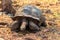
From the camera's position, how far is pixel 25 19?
4852mm

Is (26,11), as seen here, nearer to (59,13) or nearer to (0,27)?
(0,27)

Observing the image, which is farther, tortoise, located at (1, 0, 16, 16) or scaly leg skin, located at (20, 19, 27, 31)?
tortoise, located at (1, 0, 16, 16)

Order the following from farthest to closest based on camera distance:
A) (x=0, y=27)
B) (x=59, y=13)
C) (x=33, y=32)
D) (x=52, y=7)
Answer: (x=52, y=7), (x=59, y=13), (x=0, y=27), (x=33, y=32)

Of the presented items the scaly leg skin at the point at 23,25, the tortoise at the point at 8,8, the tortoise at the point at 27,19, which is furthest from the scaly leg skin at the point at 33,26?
the tortoise at the point at 8,8

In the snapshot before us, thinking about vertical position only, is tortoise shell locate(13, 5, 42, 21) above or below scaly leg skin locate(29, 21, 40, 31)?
above

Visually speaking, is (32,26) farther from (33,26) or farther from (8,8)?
(8,8)

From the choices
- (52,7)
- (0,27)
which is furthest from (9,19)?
(52,7)

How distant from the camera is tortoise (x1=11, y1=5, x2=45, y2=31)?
477 centimetres

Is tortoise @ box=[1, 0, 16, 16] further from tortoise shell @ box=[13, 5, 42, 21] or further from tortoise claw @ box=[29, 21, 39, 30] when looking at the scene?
tortoise claw @ box=[29, 21, 39, 30]

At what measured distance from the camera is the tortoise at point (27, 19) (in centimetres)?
477

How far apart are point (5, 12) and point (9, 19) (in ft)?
3.06

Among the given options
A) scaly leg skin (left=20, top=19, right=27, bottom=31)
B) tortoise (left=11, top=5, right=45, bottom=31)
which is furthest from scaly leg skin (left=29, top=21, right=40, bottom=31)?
scaly leg skin (left=20, top=19, right=27, bottom=31)

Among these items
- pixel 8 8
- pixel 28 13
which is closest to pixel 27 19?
pixel 28 13

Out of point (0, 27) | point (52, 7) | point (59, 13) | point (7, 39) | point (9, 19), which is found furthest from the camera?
point (52, 7)
